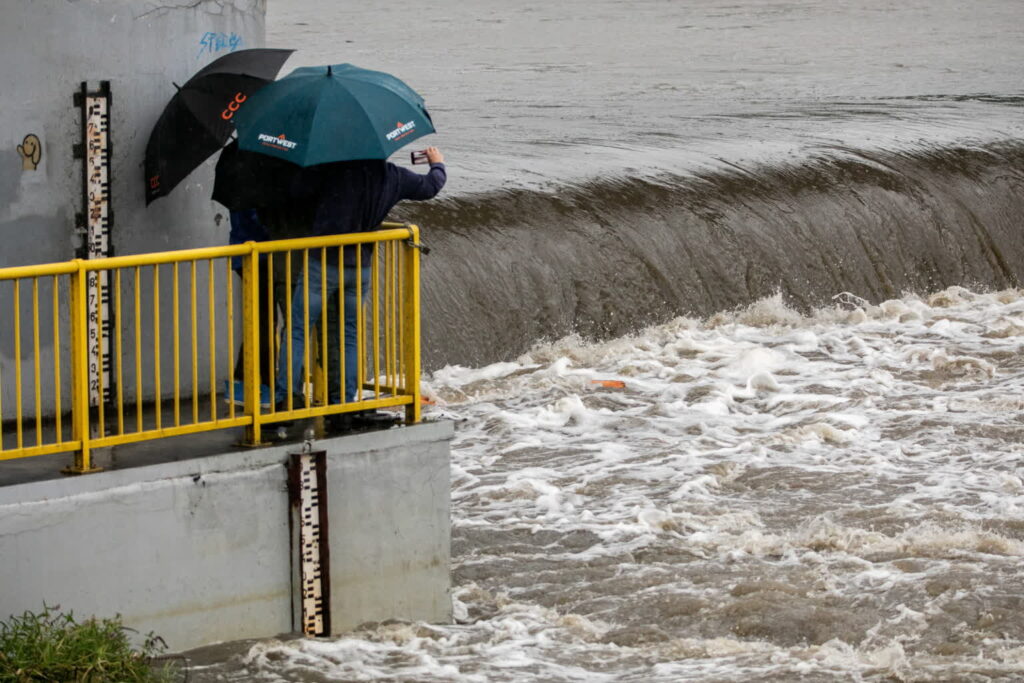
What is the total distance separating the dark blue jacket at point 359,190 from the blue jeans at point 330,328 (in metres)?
0.19

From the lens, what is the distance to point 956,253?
19984mm

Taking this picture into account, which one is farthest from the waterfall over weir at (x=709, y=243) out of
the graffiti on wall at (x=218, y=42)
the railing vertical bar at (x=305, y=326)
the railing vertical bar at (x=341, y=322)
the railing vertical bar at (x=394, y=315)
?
the railing vertical bar at (x=305, y=326)

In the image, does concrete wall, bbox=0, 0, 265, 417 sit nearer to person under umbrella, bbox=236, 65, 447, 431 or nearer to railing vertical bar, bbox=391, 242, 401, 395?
person under umbrella, bbox=236, 65, 447, 431

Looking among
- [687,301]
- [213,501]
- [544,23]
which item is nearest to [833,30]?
[544,23]

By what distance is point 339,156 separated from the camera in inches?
303

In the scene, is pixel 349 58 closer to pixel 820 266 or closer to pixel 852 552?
pixel 820 266

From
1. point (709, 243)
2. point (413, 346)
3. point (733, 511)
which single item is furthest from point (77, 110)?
point (709, 243)

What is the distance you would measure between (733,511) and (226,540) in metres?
4.54

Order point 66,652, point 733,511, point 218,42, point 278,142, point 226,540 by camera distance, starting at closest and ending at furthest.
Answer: point 66,652
point 226,540
point 278,142
point 218,42
point 733,511

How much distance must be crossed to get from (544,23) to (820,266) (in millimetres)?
22635

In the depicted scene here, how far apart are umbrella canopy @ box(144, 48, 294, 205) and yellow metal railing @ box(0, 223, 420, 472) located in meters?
0.54

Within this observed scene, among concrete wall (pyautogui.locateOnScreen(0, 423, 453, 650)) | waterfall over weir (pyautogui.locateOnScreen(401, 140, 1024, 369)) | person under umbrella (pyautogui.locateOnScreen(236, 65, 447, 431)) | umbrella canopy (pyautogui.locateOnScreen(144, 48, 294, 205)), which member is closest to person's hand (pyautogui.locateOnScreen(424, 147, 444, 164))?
person under umbrella (pyautogui.locateOnScreen(236, 65, 447, 431))

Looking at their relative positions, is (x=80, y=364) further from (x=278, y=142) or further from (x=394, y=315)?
(x=394, y=315)

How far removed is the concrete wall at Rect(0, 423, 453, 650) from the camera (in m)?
7.05
